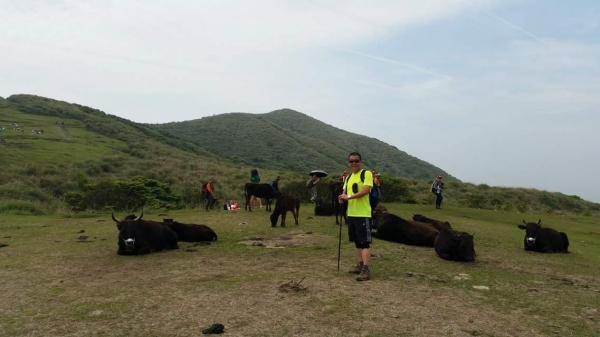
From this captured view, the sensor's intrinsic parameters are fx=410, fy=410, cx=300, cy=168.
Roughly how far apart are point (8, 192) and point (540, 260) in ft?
92.4

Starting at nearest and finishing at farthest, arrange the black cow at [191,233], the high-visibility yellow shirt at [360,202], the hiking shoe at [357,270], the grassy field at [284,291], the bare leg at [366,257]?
1. the grassy field at [284,291]
2. the bare leg at [366,257]
3. the high-visibility yellow shirt at [360,202]
4. the hiking shoe at [357,270]
5. the black cow at [191,233]

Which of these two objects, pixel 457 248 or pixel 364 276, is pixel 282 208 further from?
pixel 364 276

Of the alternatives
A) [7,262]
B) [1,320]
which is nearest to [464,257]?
[1,320]

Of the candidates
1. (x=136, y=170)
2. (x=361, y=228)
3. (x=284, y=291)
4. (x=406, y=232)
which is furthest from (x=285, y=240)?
(x=136, y=170)

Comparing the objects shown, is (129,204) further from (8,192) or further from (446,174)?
(446,174)

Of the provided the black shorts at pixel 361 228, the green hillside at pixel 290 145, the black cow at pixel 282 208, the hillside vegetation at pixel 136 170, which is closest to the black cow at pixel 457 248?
the black shorts at pixel 361 228

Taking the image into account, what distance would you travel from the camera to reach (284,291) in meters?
6.63

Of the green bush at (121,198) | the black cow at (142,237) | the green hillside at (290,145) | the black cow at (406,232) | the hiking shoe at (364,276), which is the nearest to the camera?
the hiking shoe at (364,276)

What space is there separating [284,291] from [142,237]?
5046 millimetres

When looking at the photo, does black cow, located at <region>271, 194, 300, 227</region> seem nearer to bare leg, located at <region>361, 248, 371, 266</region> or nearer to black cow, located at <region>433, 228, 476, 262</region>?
black cow, located at <region>433, 228, 476, 262</region>

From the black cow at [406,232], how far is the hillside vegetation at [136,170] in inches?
612

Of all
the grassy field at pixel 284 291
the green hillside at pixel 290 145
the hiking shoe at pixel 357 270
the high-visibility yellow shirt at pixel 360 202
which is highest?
the green hillside at pixel 290 145

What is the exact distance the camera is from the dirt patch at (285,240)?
11.0 m

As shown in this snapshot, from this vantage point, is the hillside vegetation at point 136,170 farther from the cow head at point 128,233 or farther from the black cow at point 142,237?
the cow head at point 128,233
